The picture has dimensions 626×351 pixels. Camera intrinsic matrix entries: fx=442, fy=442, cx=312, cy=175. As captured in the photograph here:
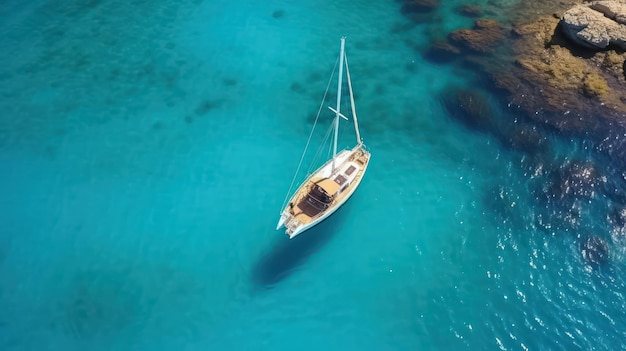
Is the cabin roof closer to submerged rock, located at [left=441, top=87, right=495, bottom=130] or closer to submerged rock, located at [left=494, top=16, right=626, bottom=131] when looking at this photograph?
submerged rock, located at [left=441, top=87, right=495, bottom=130]

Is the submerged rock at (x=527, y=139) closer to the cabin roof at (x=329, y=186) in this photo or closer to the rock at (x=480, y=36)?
the rock at (x=480, y=36)

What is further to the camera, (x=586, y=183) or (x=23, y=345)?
(x=586, y=183)

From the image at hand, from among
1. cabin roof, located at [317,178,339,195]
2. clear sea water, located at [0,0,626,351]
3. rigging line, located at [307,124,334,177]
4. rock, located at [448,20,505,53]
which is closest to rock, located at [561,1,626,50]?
rock, located at [448,20,505,53]

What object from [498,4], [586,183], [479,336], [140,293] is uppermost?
[498,4]

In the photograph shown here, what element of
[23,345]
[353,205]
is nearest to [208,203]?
[353,205]

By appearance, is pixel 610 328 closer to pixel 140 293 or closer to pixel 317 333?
pixel 317 333

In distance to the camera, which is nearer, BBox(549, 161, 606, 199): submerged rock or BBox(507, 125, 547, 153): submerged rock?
BBox(549, 161, 606, 199): submerged rock
